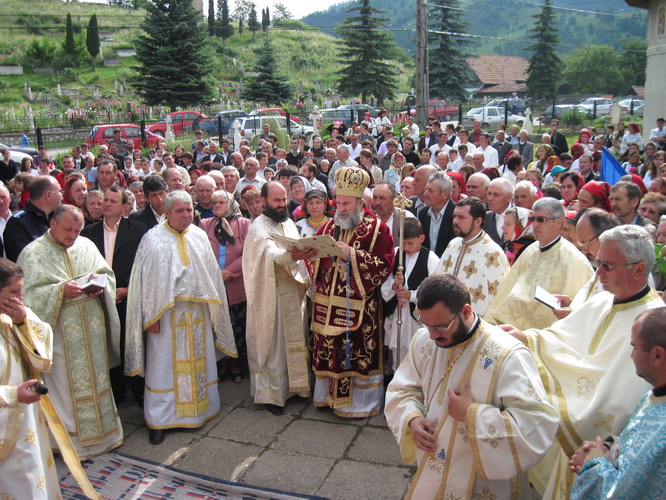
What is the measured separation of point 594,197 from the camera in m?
5.70

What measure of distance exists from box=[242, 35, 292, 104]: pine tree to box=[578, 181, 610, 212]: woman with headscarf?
3547 centimetres

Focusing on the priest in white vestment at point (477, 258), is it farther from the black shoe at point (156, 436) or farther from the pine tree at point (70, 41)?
the pine tree at point (70, 41)

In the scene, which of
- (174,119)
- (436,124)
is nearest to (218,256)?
(436,124)

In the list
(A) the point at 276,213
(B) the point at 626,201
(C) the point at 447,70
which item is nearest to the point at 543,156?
(B) the point at 626,201

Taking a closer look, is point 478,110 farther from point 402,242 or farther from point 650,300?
point 650,300

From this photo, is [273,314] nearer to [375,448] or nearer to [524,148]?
[375,448]

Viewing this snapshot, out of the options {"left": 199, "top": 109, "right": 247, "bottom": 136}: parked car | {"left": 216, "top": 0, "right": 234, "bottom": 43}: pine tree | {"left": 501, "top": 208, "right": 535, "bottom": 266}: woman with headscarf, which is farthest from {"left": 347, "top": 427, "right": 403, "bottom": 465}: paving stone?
{"left": 216, "top": 0, "right": 234, "bottom": 43}: pine tree

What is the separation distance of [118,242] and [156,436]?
5.96 feet

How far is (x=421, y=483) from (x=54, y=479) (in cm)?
237

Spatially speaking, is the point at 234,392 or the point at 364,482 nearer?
the point at 364,482

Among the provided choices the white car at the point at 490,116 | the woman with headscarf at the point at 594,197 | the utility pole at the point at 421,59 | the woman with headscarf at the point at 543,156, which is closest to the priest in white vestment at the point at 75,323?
the woman with headscarf at the point at 594,197

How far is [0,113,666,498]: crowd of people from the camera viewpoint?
2.76m

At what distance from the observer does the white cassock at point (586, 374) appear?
2.83 meters

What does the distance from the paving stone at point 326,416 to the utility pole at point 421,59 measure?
50.9ft
